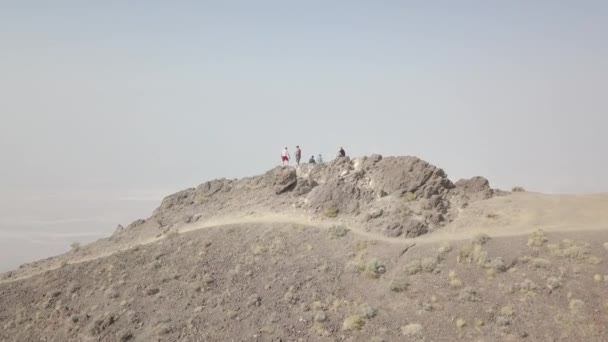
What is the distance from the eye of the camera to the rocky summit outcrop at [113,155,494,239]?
86.5 ft

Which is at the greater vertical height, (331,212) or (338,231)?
(331,212)

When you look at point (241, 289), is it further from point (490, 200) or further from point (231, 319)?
point (490, 200)

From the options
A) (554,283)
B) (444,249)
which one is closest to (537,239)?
(554,283)

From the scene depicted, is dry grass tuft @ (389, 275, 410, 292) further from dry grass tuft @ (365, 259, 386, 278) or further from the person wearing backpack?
the person wearing backpack

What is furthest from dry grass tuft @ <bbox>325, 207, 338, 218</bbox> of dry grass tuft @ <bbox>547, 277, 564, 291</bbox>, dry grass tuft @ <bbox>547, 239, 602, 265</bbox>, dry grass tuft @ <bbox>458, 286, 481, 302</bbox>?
dry grass tuft @ <bbox>547, 277, 564, 291</bbox>

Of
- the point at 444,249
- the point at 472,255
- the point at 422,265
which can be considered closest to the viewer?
the point at 422,265

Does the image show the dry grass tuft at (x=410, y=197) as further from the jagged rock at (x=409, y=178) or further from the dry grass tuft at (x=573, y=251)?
the dry grass tuft at (x=573, y=251)

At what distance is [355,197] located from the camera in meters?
28.3

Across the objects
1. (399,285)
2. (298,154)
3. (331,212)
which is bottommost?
(399,285)

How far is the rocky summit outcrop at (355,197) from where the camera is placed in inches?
1038

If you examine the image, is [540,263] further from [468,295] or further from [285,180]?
[285,180]

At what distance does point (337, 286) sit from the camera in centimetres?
2197

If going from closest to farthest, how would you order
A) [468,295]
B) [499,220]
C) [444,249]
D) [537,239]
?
1. [468,295]
2. [537,239]
3. [444,249]
4. [499,220]

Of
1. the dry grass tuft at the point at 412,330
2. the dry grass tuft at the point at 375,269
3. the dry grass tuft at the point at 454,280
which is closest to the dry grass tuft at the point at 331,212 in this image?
the dry grass tuft at the point at 375,269
